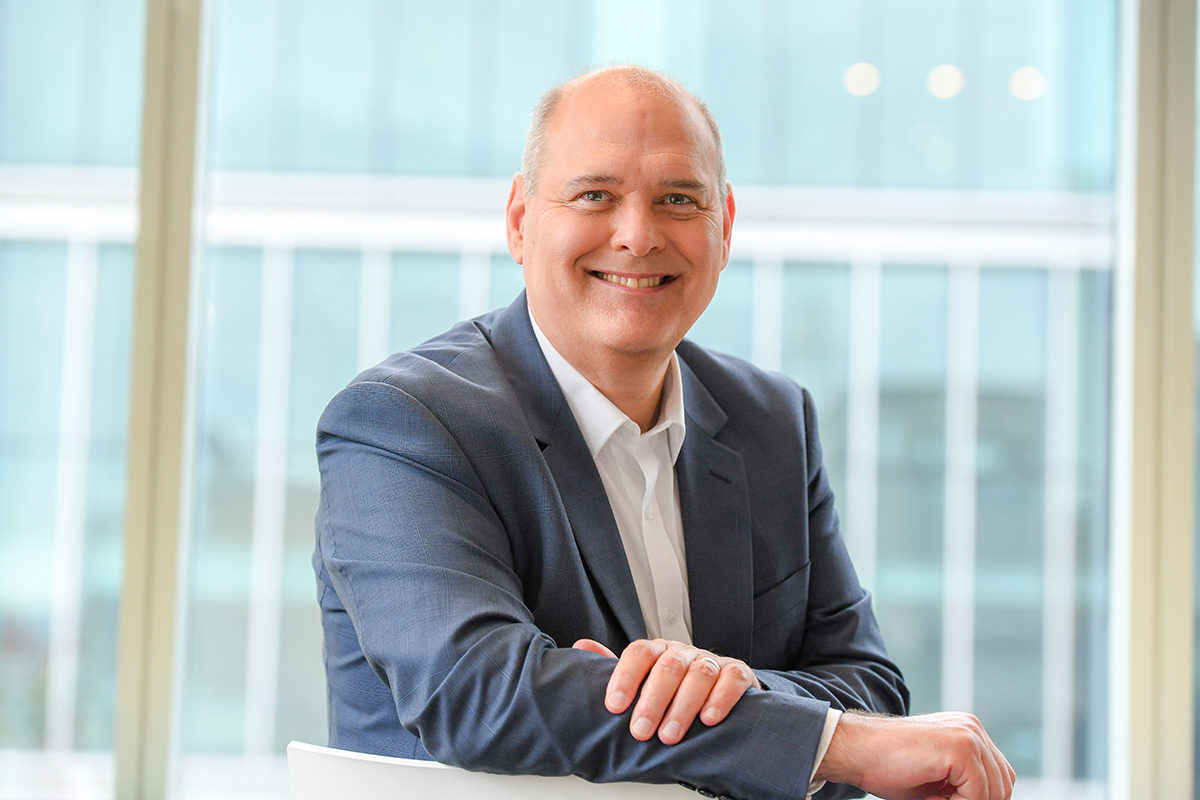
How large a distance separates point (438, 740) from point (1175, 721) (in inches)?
79.3

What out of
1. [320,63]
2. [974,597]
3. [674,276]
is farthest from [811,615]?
[320,63]

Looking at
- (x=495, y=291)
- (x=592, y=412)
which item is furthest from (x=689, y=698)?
(x=495, y=291)

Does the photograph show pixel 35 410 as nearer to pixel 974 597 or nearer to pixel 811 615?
pixel 811 615

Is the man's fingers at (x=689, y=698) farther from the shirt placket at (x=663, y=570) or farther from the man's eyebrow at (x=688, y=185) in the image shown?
the man's eyebrow at (x=688, y=185)

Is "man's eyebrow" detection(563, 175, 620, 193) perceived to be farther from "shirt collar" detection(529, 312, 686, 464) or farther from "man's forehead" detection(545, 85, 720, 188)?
"shirt collar" detection(529, 312, 686, 464)

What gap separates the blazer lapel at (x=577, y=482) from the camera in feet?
4.71

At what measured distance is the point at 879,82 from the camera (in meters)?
2.55

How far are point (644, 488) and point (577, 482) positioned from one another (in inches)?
7.0

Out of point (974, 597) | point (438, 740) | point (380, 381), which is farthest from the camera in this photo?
point (974, 597)

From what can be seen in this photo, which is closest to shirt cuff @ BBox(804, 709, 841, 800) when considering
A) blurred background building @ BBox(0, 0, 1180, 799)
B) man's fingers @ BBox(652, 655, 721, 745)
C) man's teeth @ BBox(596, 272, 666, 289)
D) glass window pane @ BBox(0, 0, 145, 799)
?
man's fingers @ BBox(652, 655, 721, 745)

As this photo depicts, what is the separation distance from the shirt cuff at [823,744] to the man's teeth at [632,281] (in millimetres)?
634

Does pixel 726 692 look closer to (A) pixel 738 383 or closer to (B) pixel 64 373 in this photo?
(A) pixel 738 383

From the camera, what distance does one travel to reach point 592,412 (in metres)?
1.59

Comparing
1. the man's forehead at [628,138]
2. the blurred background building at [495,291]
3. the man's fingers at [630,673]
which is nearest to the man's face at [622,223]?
the man's forehead at [628,138]
